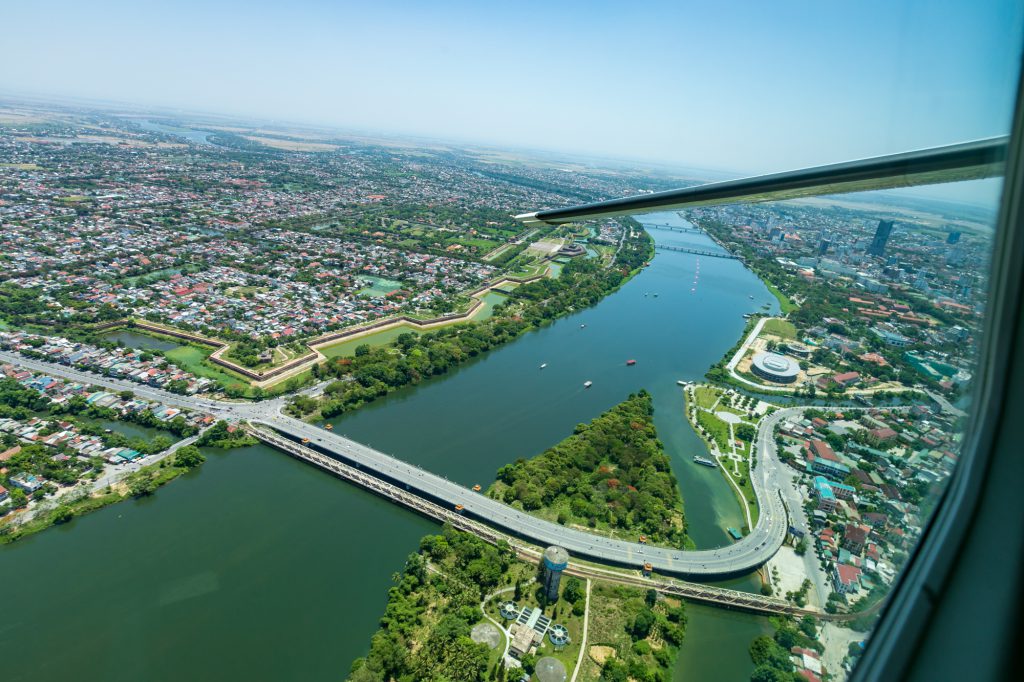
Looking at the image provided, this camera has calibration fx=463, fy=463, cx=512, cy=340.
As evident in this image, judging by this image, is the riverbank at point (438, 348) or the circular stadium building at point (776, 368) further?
the circular stadium building at point (776, 368)

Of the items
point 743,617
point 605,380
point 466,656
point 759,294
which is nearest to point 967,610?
point 466,656

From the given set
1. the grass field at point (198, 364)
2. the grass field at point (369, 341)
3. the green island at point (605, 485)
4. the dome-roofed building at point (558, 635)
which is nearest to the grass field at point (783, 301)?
the green island at point (605, 485)

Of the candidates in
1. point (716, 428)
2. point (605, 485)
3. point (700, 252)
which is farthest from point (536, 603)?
point (700, 252)

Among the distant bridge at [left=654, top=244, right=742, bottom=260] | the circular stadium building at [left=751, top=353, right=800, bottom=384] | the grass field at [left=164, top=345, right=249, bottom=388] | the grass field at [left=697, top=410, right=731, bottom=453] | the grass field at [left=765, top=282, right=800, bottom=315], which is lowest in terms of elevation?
the grass field at [left=697, top=410, right=731, bottom=453]

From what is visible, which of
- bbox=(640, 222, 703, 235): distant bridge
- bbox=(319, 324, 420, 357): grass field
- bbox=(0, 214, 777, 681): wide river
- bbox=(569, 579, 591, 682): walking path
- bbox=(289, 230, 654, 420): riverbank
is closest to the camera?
bbox=(569, 579, 591, 682): walking path

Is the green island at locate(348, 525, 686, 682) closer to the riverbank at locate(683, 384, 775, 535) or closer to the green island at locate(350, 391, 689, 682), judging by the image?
the green island at locate(350, 391, 689, 682)

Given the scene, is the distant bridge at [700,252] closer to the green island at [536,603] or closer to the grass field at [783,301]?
the grass field at [783,301]

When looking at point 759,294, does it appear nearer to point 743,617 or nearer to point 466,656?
point 743,617

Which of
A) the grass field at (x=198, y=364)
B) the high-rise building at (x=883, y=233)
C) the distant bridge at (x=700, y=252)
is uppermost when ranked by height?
the distant bridge at (x=700, y=252)

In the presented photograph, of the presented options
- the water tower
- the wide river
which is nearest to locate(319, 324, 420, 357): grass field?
the wide river
